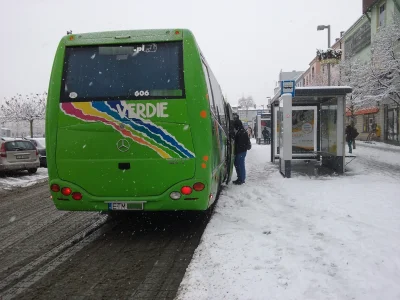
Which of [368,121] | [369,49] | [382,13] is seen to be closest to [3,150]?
[382,13]

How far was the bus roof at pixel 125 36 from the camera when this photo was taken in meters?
5.77

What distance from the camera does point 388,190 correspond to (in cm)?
930

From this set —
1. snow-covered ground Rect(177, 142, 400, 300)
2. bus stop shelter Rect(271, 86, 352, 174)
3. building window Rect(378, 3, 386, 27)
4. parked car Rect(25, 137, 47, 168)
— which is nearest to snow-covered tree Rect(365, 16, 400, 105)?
bus stop shelter Rect(271, 86, 352, 174)

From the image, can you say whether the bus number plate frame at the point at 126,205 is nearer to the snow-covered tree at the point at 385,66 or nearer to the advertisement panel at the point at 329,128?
the advertisement panel at the point at 329,128

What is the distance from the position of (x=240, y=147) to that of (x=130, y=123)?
582 centimetres

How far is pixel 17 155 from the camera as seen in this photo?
1534 cm

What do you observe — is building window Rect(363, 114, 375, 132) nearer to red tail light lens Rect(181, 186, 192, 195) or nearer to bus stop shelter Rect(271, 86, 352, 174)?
bus stop shelter Rect(271, 86, 352, 174)

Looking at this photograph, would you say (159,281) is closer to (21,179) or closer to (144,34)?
(144,34)

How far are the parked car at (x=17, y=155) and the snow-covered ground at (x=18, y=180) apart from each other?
1.22 ft

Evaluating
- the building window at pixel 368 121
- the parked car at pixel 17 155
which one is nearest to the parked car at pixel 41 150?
the parked car at pixel 17 155

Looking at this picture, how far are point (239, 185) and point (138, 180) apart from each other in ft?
18.5

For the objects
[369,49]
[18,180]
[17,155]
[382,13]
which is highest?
[382,13]

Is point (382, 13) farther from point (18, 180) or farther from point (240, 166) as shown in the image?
point (18, 180)

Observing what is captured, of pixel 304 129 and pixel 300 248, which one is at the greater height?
pixel 304 129
